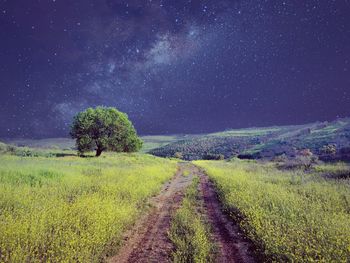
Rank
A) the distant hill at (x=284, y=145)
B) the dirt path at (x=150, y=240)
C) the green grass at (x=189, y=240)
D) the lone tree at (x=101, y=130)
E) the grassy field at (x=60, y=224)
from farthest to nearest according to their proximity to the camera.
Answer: the distant hill at (x=284, y=145) < the lone tree at (x=101, y=130) < the dirt path at (x=150, y=240) < the green grass at (x=189, y=240) < the grassy field at (x=60, y=224)

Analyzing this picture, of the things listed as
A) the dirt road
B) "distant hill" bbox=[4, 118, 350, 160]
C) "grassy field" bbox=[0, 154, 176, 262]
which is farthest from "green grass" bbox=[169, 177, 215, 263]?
"distant hill" bbox=[4, 118, 350, 160]

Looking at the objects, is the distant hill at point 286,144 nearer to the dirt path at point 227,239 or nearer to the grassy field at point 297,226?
the grassy field at point 297,226

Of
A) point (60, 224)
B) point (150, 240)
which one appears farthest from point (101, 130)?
point (150, 240)

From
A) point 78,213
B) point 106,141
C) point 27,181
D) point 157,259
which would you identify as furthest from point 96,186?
point 106,141

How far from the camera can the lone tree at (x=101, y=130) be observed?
43.6 meters

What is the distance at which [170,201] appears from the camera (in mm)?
13336

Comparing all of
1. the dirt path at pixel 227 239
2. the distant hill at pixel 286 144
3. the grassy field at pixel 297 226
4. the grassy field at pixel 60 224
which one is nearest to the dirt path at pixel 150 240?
the grassy field at pixel 60 224

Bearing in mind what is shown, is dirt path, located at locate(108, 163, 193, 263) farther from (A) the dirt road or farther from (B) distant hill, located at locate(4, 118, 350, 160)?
(B) distant hill, located at locate(4, 118, 350, 160)

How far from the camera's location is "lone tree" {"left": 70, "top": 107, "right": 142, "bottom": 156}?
43594mm

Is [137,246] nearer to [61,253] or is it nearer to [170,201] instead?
[61,253]

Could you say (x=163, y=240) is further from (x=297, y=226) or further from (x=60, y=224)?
(x=297, y=226)

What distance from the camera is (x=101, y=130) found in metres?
44.8

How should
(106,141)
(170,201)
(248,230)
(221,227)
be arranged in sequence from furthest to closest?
(106,141)
(170,201)
(221,227)
(248,230)

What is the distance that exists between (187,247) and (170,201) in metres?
6.61
